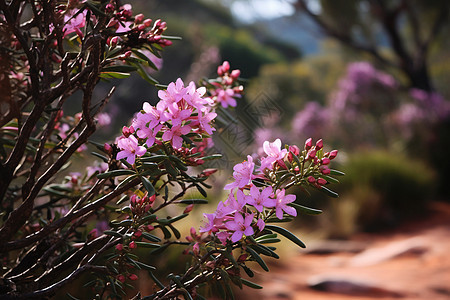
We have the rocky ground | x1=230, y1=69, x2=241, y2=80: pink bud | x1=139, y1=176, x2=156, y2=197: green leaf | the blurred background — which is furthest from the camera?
the blurred background

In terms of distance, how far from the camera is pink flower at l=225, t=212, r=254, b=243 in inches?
42.6

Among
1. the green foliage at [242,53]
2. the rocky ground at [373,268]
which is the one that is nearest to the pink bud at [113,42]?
the rocky ground at [373,268]

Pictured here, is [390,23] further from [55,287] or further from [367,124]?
[55,287]

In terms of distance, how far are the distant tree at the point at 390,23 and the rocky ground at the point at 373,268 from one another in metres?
4.89

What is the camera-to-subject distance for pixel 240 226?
1102 millimetres

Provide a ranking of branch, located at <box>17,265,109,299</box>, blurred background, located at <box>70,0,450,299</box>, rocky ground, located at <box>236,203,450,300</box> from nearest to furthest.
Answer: branch, located at <box>17,265,109,299</box> < rocky ground, located at <box>236,203,450,300</box> < blurred background, located at <box>70,0,450,299</box>

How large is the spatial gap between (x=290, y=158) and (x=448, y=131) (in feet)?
26.6

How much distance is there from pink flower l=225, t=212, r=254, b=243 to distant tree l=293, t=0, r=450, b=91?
10362 mm

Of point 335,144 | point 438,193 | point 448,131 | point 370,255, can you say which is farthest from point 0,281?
point 335,144

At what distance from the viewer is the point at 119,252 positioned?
1.26 meters

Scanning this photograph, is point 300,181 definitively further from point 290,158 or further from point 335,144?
point 335,144

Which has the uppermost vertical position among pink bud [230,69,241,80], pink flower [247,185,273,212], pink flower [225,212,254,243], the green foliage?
Result: the green foliage

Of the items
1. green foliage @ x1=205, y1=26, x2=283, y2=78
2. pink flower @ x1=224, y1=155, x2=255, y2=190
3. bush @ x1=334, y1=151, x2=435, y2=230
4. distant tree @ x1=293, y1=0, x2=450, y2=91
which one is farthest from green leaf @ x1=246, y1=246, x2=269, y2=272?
green foliage @ x1=205, y1=26, x2=283, y2=78

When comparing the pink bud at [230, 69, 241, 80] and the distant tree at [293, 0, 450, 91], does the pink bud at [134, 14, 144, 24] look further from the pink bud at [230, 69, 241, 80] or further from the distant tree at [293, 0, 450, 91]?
the distant tree at [293, 0, 450, 91]
